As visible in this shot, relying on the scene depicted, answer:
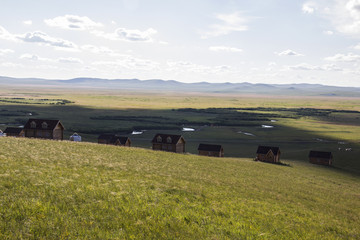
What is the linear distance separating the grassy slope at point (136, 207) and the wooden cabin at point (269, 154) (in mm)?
40676

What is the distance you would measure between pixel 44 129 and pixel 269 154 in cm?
5102

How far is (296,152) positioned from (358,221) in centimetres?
6951

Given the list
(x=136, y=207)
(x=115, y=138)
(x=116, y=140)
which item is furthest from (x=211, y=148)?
(x=136, y=207)

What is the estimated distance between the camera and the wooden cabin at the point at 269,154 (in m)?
77.9

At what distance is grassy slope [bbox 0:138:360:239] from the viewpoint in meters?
16.2

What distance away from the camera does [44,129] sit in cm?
6731

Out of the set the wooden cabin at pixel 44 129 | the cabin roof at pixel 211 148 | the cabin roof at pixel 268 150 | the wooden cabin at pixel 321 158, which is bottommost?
the wooden cabin at pixel 321 158

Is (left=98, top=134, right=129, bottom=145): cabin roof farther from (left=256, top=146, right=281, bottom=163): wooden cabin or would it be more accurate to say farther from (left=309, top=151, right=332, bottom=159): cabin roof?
(left=309, top=151, right=332, bottom=159): cabin roof

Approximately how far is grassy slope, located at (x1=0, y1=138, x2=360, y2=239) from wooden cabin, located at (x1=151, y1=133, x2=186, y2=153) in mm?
39323

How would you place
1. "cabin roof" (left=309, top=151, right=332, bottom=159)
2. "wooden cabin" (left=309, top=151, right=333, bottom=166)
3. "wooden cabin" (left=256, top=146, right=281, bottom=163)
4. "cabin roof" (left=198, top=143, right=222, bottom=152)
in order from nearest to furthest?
"wooden cabin" (left=256, top=146, right=281, bottom=163) → "wooden cabin" (left=309, top=151, right=333, bottom=166) → "cabin roof" (left=309, top=151, right=332, bottom=159) → "cabin roof" (left=198, top=143, right=222, bottom=152)

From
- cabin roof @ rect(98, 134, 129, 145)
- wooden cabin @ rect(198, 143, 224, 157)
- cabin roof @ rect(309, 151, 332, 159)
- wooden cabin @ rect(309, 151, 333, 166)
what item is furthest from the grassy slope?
cabin roof @ rect(98, 134, 129, 145)

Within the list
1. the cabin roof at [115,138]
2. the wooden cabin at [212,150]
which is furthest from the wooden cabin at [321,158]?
the cabin roof at [115,138]

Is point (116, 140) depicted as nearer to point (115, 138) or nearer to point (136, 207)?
point (115, 138)

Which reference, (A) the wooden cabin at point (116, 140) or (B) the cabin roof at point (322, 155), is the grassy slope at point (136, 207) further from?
(A) the wooden cabin at point (116, 140)
